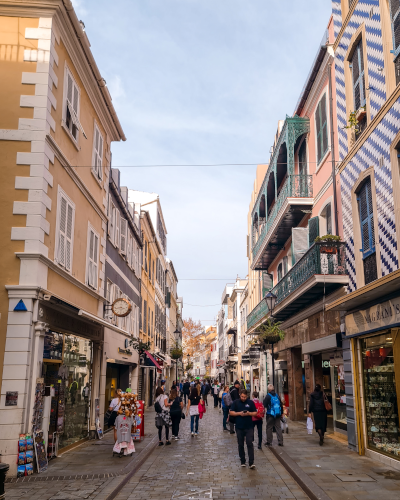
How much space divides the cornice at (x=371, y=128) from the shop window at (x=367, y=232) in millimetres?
1017

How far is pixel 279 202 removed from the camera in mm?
19969


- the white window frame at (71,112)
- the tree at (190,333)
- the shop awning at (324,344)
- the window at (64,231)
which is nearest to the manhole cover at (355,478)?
the shop awning at (324,344)

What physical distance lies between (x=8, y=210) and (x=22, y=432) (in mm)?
4521

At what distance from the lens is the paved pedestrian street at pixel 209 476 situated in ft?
27.0

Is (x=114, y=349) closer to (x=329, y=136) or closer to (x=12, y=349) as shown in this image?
(x=12, y=349)

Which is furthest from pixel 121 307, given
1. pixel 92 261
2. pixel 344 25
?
pixel 344 25

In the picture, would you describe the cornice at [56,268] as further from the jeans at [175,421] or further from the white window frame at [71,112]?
the jeans at [175,421]

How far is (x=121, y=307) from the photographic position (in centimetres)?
1727

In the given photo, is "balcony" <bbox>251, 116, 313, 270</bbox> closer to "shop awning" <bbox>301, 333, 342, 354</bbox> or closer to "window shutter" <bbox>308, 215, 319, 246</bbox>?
"window shutter" <bbox>308, 215, 319, 246</bbox>

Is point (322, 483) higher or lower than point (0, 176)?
lower

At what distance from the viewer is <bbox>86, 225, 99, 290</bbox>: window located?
15.1m

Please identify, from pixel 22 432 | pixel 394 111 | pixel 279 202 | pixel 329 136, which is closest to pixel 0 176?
pixel 22 432

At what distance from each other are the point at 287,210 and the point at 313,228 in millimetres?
1671

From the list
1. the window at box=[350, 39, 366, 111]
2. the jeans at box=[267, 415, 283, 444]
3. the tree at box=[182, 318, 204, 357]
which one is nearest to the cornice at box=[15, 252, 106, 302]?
the jeans at box=[267, 415, 283, 444]
